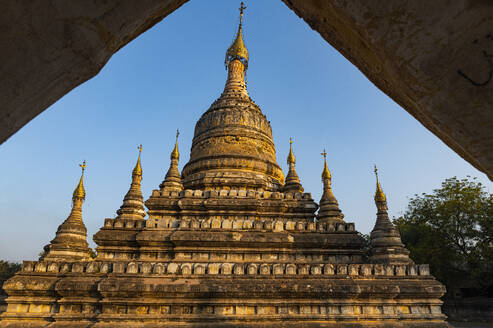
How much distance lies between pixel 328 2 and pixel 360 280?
9.72 m

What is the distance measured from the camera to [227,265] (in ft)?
32.9

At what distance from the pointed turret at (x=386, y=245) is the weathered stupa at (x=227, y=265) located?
0.20 ft

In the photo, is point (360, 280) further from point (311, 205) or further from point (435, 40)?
point (435, 40)

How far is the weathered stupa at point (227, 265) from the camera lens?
923 centimetres

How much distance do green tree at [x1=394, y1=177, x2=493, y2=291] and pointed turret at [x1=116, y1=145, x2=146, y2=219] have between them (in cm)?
2186

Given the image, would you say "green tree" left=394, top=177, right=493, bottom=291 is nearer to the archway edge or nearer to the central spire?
the central spire

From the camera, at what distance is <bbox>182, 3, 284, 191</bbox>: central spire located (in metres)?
16.9

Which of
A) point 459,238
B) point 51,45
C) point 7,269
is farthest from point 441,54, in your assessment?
→ point 7,269

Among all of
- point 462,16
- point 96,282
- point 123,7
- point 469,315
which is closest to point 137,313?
point 96,282

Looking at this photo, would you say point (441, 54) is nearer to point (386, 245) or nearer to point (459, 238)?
point (386, 245)

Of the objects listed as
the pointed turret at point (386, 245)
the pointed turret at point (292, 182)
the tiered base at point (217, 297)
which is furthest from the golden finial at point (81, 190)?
the pointed turret at point (386, 245)

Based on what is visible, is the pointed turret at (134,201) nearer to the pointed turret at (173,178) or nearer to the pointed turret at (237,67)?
the pointed turret at (173,178)

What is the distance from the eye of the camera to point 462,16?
156 cm

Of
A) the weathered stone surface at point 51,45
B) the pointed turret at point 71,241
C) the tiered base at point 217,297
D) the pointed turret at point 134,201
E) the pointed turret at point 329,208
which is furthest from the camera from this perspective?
the pointed turret at point 134,201
